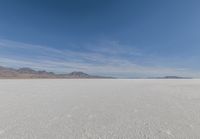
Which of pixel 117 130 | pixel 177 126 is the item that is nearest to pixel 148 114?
pixel 177 126

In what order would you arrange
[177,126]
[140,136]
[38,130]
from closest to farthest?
[140,136], [38,130], [177,126]

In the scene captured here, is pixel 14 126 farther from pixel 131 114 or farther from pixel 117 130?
pixel 131 114

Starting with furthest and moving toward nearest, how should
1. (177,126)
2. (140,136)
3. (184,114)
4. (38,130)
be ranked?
(184,114)
(177,126)
(38,130)
(140,136)

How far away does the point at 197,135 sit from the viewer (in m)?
2.50

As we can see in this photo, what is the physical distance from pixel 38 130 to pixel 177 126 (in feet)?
9.54

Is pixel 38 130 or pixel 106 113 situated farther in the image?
pixel 106 113

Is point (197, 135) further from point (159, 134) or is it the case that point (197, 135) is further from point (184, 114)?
point (184, 114)

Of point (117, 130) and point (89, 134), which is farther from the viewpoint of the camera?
point (117, 130)

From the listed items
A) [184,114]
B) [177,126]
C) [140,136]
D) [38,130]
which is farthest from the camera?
[184,114]

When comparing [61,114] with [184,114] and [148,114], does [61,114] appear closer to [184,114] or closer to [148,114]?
[148,114]

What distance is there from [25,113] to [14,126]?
39.4 inches

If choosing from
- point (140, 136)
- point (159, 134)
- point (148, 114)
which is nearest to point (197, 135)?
point (159, 134)

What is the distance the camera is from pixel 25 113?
386 centimetres

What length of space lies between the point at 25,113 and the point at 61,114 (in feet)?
3.38
